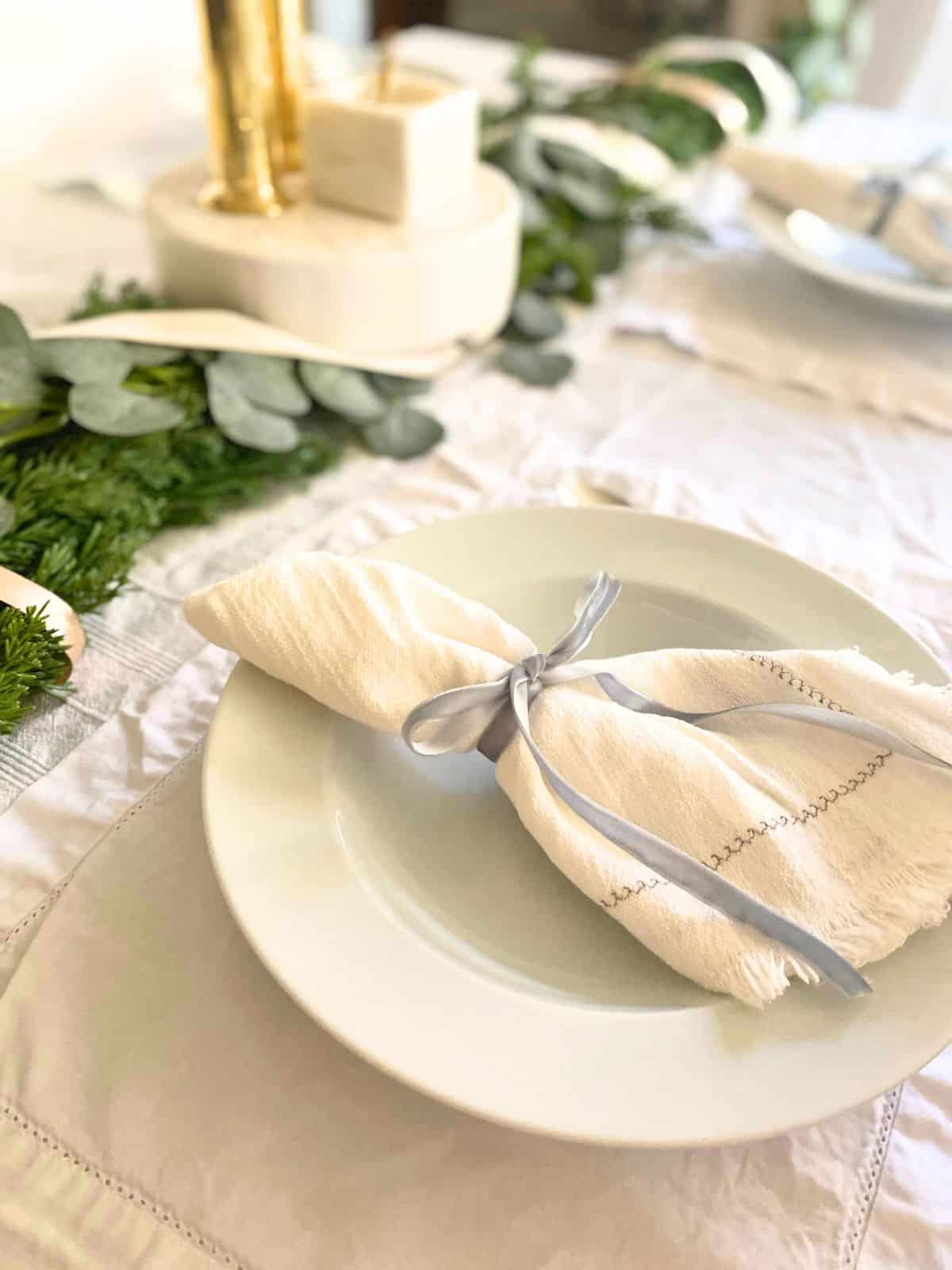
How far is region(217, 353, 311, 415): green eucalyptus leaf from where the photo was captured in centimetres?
63

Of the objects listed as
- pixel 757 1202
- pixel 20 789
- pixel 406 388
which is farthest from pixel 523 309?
pixel 757 1202

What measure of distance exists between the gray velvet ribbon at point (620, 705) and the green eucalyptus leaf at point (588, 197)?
2.03ft

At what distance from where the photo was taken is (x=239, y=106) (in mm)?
652

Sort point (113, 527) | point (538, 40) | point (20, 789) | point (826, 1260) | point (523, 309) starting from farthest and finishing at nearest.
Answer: point (538, 40) → point (523, 309) → point (113, 527) → point (20, 789) → point (826, 1260)

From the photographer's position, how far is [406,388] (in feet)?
2.35

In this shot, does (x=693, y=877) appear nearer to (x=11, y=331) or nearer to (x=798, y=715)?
(x=798, y=715)

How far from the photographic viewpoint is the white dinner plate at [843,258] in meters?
0.75

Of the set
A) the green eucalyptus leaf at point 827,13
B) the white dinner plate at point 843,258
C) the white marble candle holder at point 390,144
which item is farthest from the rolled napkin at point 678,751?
the green eucalyptus leaf at point 827,13

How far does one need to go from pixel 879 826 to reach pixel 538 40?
112 centimetres

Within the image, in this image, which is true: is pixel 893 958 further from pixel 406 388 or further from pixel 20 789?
pixel 406 388

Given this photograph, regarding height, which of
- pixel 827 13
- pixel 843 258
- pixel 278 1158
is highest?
pixel 827 13

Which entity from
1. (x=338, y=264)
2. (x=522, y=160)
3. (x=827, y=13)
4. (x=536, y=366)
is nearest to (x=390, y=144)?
(x=338, y=264)

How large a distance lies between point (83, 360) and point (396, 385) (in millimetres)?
224

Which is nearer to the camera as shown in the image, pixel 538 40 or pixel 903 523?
pixel 903 523
